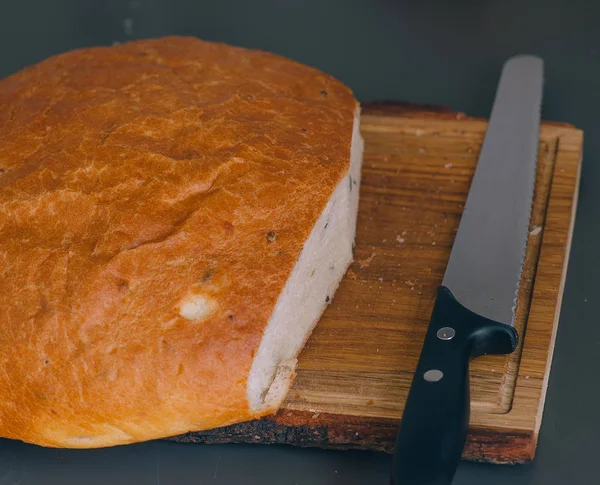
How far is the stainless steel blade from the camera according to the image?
99.7 inches

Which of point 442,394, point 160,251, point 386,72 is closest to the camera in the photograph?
point 442,394

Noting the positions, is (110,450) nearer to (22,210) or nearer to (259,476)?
(259,476)

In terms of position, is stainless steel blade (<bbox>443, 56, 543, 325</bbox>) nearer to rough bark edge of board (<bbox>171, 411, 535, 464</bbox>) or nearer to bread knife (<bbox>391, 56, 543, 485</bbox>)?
bread knife (<bbox>391, 56, 543, 485</bbox>)

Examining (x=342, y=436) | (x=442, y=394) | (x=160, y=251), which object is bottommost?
(x=342, y=436)

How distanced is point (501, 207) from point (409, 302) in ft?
1.38

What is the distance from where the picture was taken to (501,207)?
2.82m

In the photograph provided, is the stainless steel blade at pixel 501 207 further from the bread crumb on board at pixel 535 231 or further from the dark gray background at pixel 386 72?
the dark gray background at pixel 386 72

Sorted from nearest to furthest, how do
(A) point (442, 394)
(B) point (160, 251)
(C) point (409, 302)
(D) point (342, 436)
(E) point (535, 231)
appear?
(A) point (442, 394)
(B) point (160, 251)
(D) point (342, 436)
(C) point (409, 302)
(E) point (535, 231)

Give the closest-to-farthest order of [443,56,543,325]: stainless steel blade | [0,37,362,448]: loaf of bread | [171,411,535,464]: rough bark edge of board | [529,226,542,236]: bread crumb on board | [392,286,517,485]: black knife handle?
1. [392,286,517,485]: black knife handle
2. [0,37,362,448]: loaf of bread
3. [171,411,535,464]: rough bark edge of board
4. [443,56,543,325]: stainless steel blade
5. [529,226,542,236]: bread crumb on board

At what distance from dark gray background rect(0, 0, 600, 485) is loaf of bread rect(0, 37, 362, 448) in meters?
0.19

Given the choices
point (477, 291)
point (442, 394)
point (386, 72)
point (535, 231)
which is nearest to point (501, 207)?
point (535, 231)

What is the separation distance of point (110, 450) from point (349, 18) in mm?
2619

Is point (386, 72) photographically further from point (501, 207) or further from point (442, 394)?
point (442, 394)

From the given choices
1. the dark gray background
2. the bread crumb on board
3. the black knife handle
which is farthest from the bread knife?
the dark gray background
